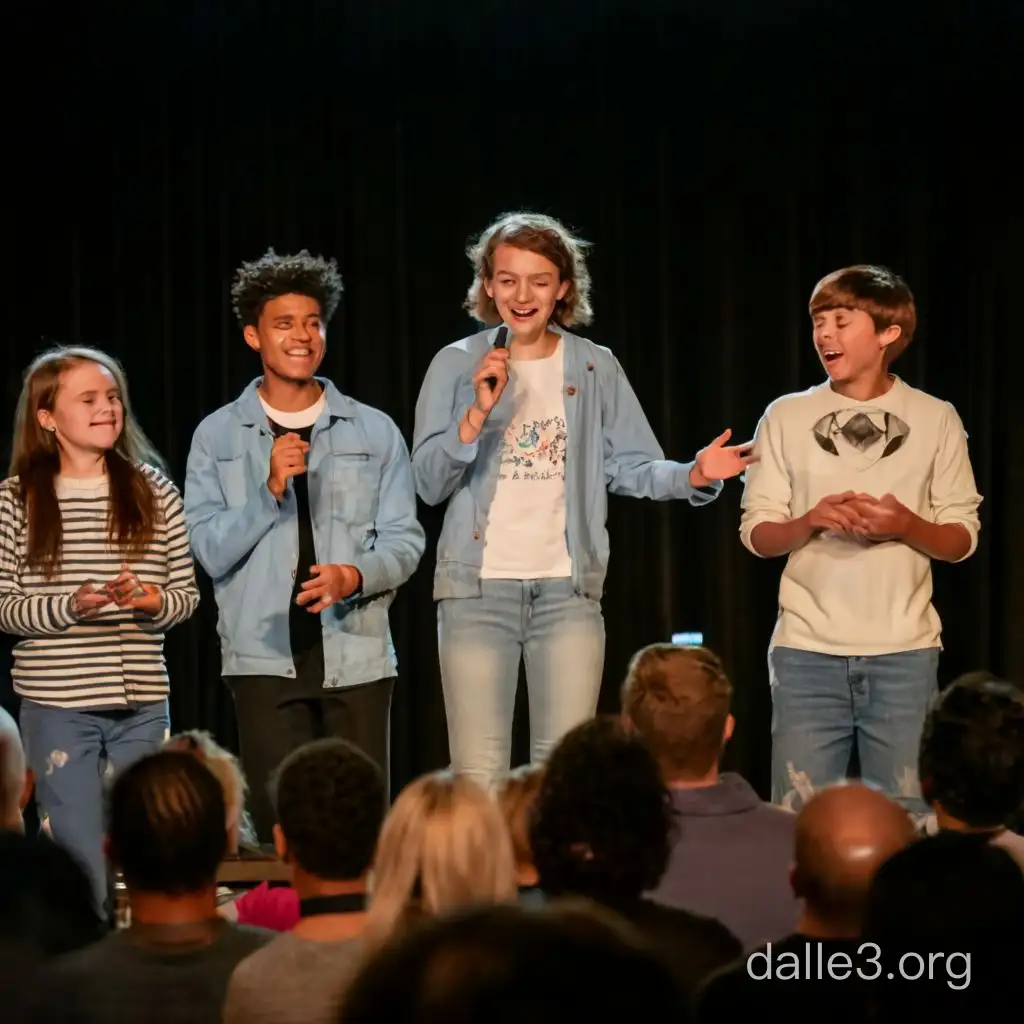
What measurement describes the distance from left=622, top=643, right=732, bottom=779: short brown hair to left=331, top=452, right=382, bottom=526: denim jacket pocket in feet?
4.03

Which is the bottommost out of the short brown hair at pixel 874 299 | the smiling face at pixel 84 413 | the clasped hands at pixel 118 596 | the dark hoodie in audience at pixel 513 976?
the dark hoodie in audience at pixel 513 976

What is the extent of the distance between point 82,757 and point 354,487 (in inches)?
36.4

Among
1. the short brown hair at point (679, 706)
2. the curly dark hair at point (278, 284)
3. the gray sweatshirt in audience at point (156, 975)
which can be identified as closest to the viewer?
the gray sweatshirt in audience at point (156, 975)

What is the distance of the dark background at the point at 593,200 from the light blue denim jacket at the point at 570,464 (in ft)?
3.85

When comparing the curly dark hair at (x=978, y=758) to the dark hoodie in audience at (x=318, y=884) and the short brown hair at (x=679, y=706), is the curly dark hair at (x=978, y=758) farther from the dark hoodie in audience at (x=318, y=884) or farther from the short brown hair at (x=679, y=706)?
the dark hoodie in audience at (x=318, y=884)

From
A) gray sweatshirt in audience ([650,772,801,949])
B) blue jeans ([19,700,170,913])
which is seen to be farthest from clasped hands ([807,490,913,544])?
blue jeans ([19,700,170,913])

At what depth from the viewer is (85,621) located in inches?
148

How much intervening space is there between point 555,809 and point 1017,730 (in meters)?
0.84

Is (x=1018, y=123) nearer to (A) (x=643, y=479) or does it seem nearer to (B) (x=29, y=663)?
(A) (x=643, y=479)

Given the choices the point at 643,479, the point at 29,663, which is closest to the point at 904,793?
the point at 643,479

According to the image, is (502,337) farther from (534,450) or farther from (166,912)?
(166,912)

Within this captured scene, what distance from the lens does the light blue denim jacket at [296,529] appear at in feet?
12.6

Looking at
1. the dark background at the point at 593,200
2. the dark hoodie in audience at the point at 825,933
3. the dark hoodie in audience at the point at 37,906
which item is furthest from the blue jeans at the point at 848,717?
the dark hoodie in audience at the point at 37,906

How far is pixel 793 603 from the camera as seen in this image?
12.8 feet
